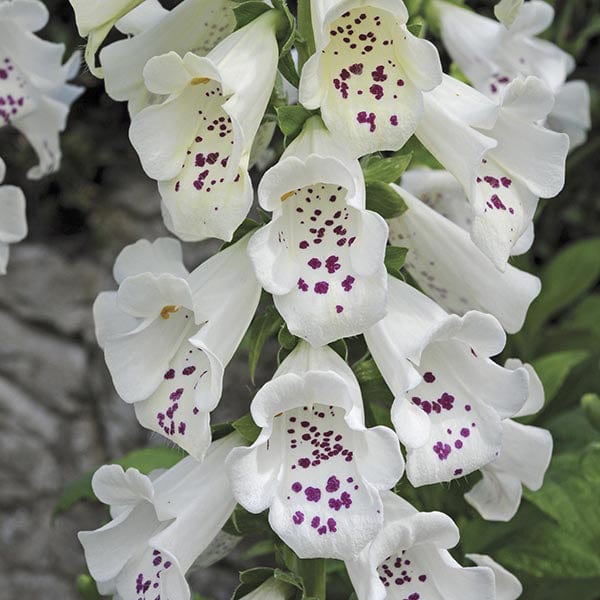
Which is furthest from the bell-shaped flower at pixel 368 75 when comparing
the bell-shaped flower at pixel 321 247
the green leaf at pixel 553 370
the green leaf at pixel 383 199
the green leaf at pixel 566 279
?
the green leaf at pixel 566 279

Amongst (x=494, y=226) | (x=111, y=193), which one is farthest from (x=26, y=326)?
(x=494, y=226)

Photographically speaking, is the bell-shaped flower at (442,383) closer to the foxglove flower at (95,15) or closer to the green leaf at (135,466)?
the foxglove flower at (95,15)

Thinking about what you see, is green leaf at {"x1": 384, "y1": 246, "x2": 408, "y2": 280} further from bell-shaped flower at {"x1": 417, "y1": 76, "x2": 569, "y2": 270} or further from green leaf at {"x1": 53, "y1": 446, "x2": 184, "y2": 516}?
green leaf at {"x1": 53, "y1": 446, "x2": 184, "y2": 516}

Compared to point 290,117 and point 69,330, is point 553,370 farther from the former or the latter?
point 69,330

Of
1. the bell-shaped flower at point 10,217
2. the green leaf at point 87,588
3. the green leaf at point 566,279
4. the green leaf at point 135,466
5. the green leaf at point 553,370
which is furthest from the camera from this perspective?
the green leaf at point 566,279

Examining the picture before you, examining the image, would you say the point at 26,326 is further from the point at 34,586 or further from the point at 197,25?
the point at 197,25

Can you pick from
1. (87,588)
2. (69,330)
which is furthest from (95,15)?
(69,330)

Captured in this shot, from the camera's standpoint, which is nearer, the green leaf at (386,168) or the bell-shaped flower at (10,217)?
the green leaf at (386,168)
